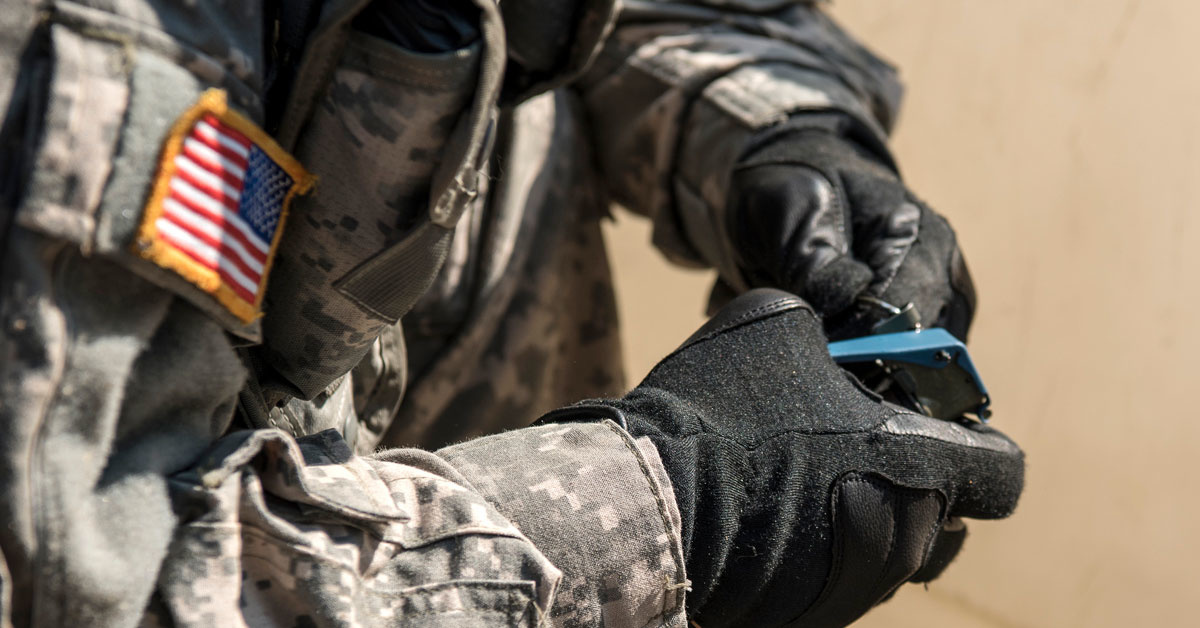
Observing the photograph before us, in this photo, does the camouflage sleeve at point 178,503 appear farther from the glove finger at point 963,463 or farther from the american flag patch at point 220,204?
the glove finger at point 963,463

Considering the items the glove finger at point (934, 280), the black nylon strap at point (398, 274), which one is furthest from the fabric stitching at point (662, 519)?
the glove finger at point (934, 280)

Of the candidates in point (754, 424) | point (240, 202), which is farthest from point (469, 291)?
point (240, 202)

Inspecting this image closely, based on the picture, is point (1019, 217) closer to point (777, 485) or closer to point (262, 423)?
point (777, 485)

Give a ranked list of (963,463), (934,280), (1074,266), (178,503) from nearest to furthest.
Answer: (178,503), (963,463), (934,280), (1074,266)

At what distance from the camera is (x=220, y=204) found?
39cm

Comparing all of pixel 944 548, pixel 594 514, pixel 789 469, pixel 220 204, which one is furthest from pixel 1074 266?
pixel 220 204

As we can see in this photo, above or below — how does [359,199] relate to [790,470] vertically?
above

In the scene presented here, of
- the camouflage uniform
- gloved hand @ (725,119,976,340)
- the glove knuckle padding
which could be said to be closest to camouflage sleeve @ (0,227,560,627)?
the camouflage uniform

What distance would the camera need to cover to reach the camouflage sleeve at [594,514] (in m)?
0.46

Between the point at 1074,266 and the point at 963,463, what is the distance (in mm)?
904

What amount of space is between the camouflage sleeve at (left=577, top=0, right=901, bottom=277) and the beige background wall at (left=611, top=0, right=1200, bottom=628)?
402mm

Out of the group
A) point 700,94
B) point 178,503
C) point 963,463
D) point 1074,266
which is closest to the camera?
point 178,503

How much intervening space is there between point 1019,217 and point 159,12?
4.11ft

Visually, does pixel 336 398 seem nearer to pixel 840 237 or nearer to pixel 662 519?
pixel 662 519
